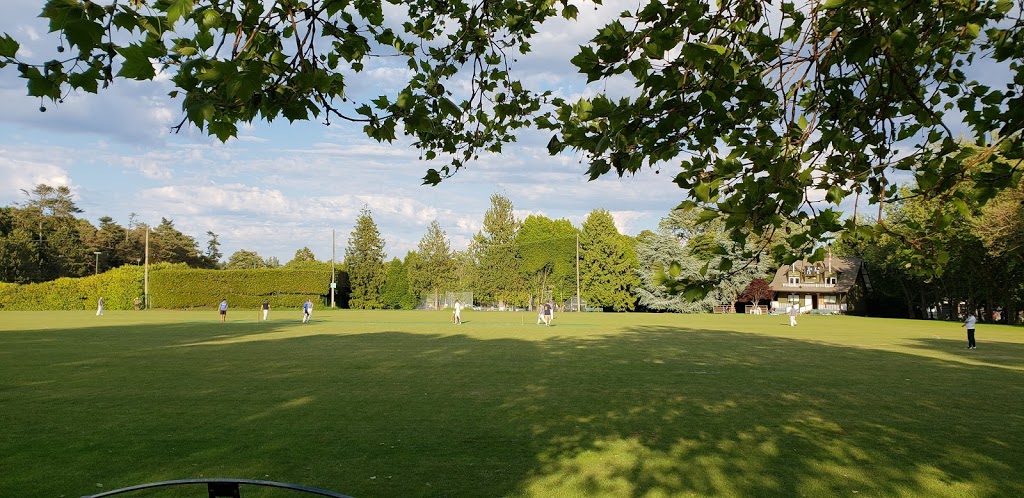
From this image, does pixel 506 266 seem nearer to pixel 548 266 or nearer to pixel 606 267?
pixel 548 266

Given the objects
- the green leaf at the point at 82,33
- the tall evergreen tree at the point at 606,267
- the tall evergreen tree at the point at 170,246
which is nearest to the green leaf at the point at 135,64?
the green leaf at the point at 82,33

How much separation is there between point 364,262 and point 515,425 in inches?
2832

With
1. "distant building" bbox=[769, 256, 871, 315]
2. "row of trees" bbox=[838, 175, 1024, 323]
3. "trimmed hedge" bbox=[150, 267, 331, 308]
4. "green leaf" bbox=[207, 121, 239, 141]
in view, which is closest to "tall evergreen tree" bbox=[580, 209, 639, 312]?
"distant building" bbox=[769, 256, 871, 315]

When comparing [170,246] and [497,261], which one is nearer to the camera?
[497,261]

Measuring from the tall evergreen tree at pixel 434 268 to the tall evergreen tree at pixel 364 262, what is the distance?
4560 mm

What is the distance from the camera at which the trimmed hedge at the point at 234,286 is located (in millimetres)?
66438

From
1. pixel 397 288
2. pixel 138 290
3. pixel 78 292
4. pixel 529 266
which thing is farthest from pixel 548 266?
pixel 78 292

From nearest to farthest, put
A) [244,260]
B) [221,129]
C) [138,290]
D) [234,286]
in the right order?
[221,129] → [138,290] → [234,286] → [244,260]

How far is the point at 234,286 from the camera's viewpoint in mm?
68812

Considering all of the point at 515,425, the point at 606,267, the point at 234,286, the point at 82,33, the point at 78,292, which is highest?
the point at 606,267

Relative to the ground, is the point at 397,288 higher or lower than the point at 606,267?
lower

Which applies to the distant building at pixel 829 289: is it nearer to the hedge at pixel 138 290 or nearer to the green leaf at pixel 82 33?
the hedge at pixel 138 290

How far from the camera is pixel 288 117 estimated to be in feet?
11.3

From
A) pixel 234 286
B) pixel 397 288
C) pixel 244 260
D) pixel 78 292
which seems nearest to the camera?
pixel 78 292
